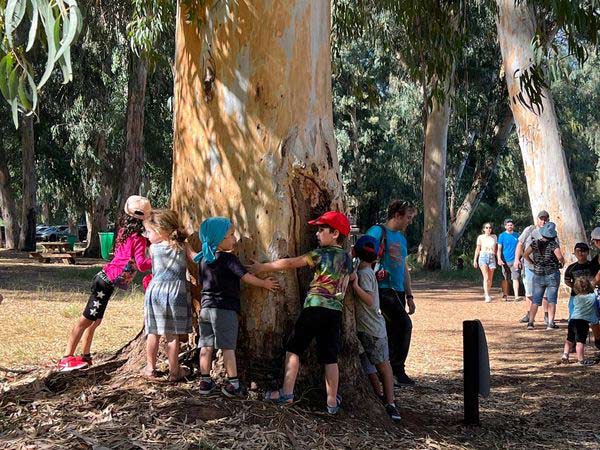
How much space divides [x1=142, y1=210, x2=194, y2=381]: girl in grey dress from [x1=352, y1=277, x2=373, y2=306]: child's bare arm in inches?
48.9

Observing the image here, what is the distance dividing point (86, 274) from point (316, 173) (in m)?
16.1

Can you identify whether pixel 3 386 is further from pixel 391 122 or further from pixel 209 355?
pixel 391 122

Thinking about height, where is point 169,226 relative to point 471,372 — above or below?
above

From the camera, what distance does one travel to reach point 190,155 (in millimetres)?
6254

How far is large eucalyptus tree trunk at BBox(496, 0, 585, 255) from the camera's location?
15.8 m

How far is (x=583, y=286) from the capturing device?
9.34 m

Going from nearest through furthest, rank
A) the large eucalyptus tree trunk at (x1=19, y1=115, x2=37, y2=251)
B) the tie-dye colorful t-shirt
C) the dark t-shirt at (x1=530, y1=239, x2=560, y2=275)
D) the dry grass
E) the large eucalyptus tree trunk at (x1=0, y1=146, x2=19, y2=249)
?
1. the tie-dye colorful t-shirt
2. the dry grass
3. the dark t-shirt at (x1=530, y1=239, x2=560, y2=275)
4. the large eucalyptus tree trunk at (x1=19, y1=115, x2=37, y2=251)
5. the large eucalyptus tree trunk at (x1=0, y1=146, x2=19, y2=249)

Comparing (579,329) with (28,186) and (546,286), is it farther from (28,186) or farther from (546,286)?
(28,186)

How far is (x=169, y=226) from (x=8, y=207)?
1298 inches

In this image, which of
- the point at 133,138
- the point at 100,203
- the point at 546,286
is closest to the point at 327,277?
the point at 546,286

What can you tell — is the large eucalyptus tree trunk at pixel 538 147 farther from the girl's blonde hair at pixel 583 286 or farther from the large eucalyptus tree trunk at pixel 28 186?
the large eucalyptus tree trunk at pixel 28 186

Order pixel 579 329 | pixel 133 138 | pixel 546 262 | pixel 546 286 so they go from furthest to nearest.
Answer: pixel 133 138
pixel 546 286
pixel 546 262
pixel 579 329

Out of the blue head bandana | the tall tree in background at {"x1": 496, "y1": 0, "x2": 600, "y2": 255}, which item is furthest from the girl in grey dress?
the tall tree in background at {"x1": 496, "y1": 0, "x2": 600, "y2": 255}

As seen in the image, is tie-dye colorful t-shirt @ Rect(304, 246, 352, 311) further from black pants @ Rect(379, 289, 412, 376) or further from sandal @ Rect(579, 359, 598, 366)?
sandal @ Rect(579, 359, 598, 366)
